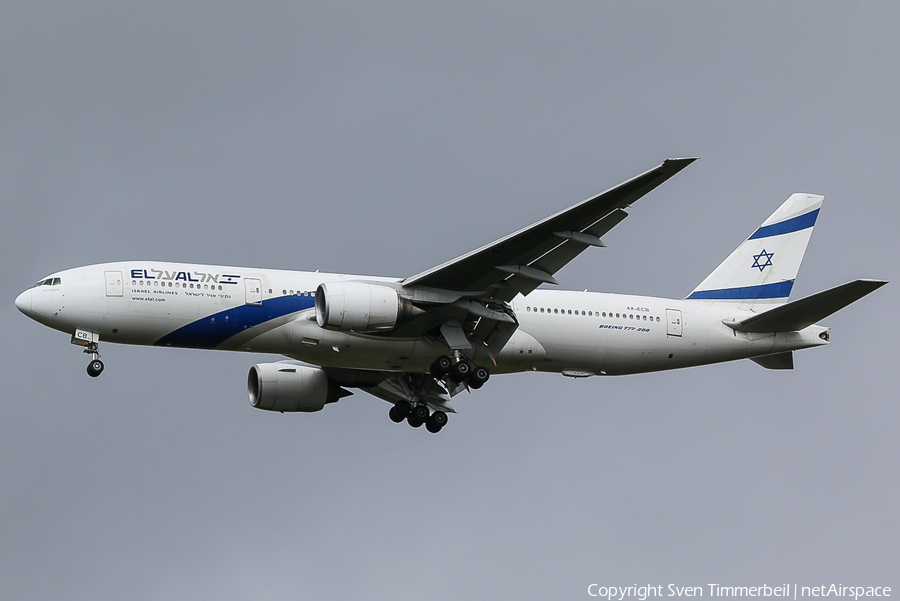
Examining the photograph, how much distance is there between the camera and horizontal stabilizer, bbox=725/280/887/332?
32.2 meters

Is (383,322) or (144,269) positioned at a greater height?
(144,269)

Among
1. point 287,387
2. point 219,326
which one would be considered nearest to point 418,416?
point 287,387

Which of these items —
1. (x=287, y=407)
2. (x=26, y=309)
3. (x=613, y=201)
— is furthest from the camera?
(x=287, y=407)

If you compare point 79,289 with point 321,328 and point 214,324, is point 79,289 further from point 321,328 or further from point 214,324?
point 321,328

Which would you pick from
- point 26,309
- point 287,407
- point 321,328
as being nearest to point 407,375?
point 287,407

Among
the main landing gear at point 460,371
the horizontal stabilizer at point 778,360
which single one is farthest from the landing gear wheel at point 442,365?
the horizontal stabilizer at point 778,360

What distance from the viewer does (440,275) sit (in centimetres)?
3177

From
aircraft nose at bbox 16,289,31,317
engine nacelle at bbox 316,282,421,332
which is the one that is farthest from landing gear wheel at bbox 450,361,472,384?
aircraft nose at bbox 16,289,31,317

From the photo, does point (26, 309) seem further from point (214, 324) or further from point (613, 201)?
point (613, 201)

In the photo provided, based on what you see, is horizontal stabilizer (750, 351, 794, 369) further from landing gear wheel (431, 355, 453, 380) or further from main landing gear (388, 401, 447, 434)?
landing gear wheel (431, 355, 453, 380)

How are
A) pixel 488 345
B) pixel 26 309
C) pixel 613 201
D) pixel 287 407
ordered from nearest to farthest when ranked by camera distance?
1. pixel 613 201
2. pixel 26 309
3. pixel 488 345
4. pixel 287 407

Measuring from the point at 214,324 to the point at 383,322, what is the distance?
14.6 ft

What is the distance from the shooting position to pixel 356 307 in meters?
31.2

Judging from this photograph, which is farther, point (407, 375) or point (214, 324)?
point (407, 375)
